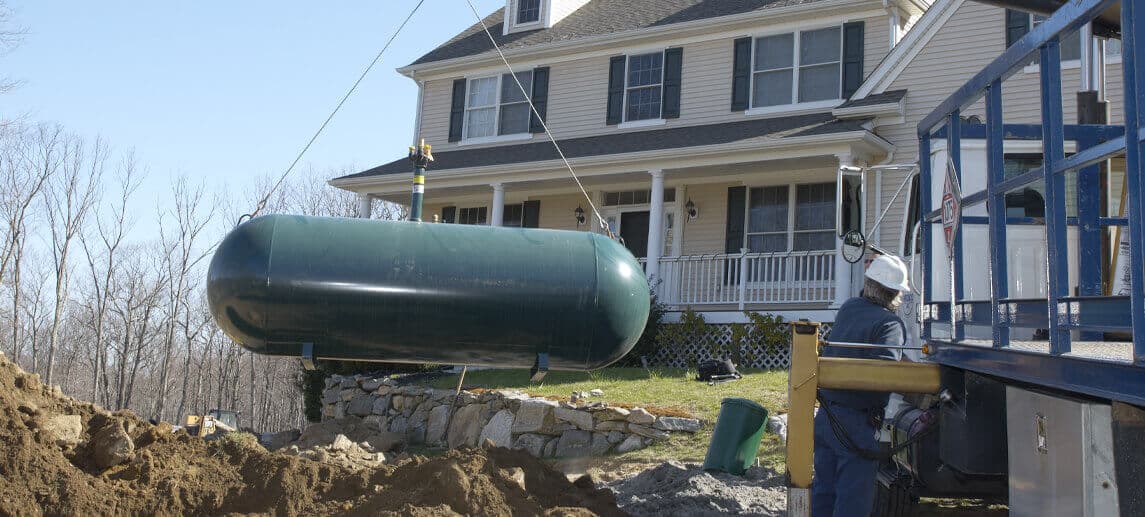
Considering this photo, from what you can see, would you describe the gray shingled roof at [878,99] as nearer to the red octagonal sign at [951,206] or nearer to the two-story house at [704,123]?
the two-story house at [704,123]

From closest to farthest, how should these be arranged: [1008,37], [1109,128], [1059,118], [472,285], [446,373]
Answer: [1059,118], [1109,128], [472,285], [1008,37], [446,373]

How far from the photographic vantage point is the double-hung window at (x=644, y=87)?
18297mm

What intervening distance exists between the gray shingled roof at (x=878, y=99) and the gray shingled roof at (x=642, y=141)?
0.25 metres

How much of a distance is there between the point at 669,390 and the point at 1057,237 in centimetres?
916

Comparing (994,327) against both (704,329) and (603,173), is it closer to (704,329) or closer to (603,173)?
(704,329)

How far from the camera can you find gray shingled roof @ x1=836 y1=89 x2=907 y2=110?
14727 mm

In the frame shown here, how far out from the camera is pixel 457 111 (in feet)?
67.2

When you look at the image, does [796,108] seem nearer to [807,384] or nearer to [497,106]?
[497,106]

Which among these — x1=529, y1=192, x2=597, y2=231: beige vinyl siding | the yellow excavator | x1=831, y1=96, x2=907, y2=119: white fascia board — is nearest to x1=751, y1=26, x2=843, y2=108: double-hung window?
x1=831, y1=96, x2=907, y2=119: white fascia board

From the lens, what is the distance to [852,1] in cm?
1592

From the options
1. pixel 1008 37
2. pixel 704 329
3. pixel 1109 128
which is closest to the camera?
pixel 1109 128

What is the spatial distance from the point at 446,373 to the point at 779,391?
667 centimetres

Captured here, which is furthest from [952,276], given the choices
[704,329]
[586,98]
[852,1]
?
[586,98]

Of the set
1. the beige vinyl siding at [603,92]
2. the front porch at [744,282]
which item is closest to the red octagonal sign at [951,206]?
the front porch at [744,282]
